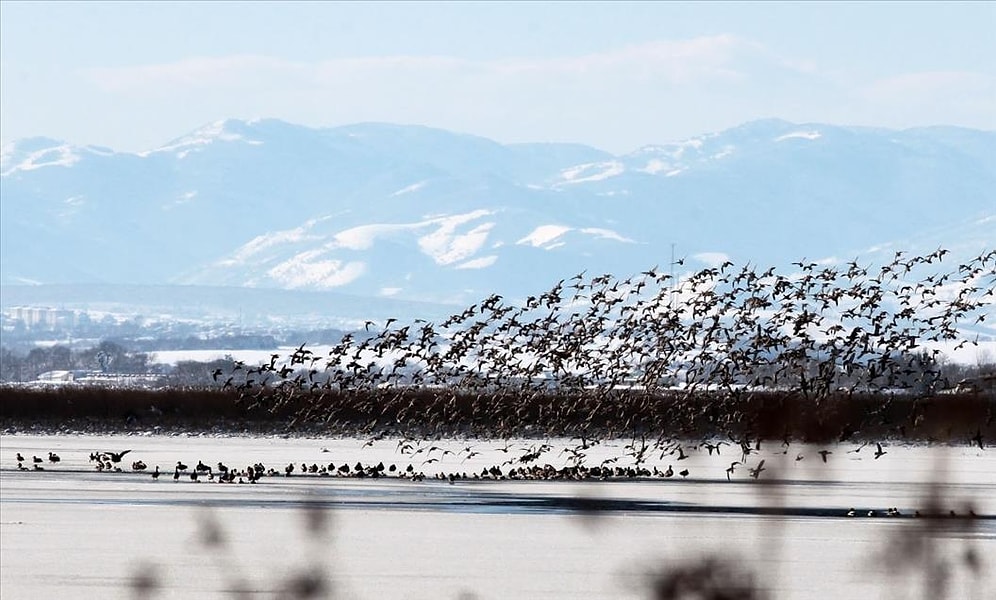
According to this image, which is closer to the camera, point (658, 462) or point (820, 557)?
point (820, 557)

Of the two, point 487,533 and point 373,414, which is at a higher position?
point 487,533

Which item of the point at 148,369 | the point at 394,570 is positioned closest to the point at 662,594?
the point at 394,570

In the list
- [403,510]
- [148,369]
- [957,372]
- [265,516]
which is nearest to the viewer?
[265,516]

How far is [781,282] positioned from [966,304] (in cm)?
283

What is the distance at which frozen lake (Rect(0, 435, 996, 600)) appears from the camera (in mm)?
11312

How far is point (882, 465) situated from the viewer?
2839 cm

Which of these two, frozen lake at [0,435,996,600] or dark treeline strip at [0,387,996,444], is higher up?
frozen lake at [0,435,996,600]

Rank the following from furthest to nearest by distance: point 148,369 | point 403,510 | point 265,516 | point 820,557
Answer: point 148,369 < point 403,510 < point 265,516 < point 820,557

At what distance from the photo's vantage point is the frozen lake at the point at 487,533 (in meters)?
11.3

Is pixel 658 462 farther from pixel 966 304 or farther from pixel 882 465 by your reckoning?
pixel 966 304

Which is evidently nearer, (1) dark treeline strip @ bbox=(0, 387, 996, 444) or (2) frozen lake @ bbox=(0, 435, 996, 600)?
(2) frozen lake @ bbox=(0, 435, 996, 600)

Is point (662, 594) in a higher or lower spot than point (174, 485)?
higher

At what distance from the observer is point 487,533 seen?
16.9 m

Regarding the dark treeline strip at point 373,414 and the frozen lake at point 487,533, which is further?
the dark treeline strip at point 373,414
